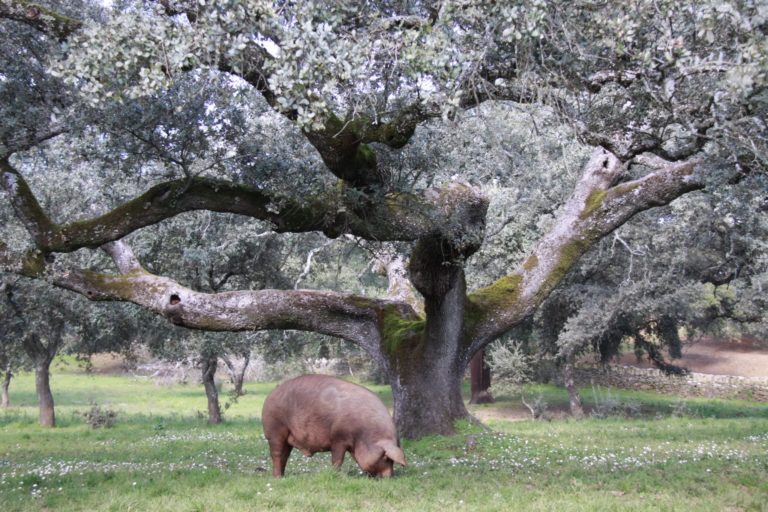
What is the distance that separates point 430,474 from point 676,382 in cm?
2962

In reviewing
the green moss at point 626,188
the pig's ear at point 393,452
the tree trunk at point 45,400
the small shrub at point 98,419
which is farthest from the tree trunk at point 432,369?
the tree trunk at point 45,400

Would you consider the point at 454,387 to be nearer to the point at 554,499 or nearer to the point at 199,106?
the point at 554,499

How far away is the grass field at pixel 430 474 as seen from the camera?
772 centimetres

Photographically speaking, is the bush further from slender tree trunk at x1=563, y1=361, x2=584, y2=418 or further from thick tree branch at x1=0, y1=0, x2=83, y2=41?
thick tree branch at x1=0, y1=0, x2=83, y2=41

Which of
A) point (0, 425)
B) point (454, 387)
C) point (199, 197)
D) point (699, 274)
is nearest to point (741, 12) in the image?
point (199, 197)

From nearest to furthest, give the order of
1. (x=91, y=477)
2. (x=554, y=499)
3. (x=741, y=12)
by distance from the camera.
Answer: (x=741, y=12) < (x=554, y=499) < (x=91, y=477)

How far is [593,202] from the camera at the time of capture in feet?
42.1

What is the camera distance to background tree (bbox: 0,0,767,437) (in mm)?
Result: 7051

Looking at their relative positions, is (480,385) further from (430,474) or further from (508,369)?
(430,474)

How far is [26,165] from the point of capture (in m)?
17.6

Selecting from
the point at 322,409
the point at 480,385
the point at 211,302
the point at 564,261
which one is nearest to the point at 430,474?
the point at 322,409

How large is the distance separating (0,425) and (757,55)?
84.2ft

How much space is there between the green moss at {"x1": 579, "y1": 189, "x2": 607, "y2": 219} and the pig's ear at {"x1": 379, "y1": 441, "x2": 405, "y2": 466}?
6.09 meters

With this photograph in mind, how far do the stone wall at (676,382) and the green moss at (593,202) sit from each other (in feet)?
70.0
